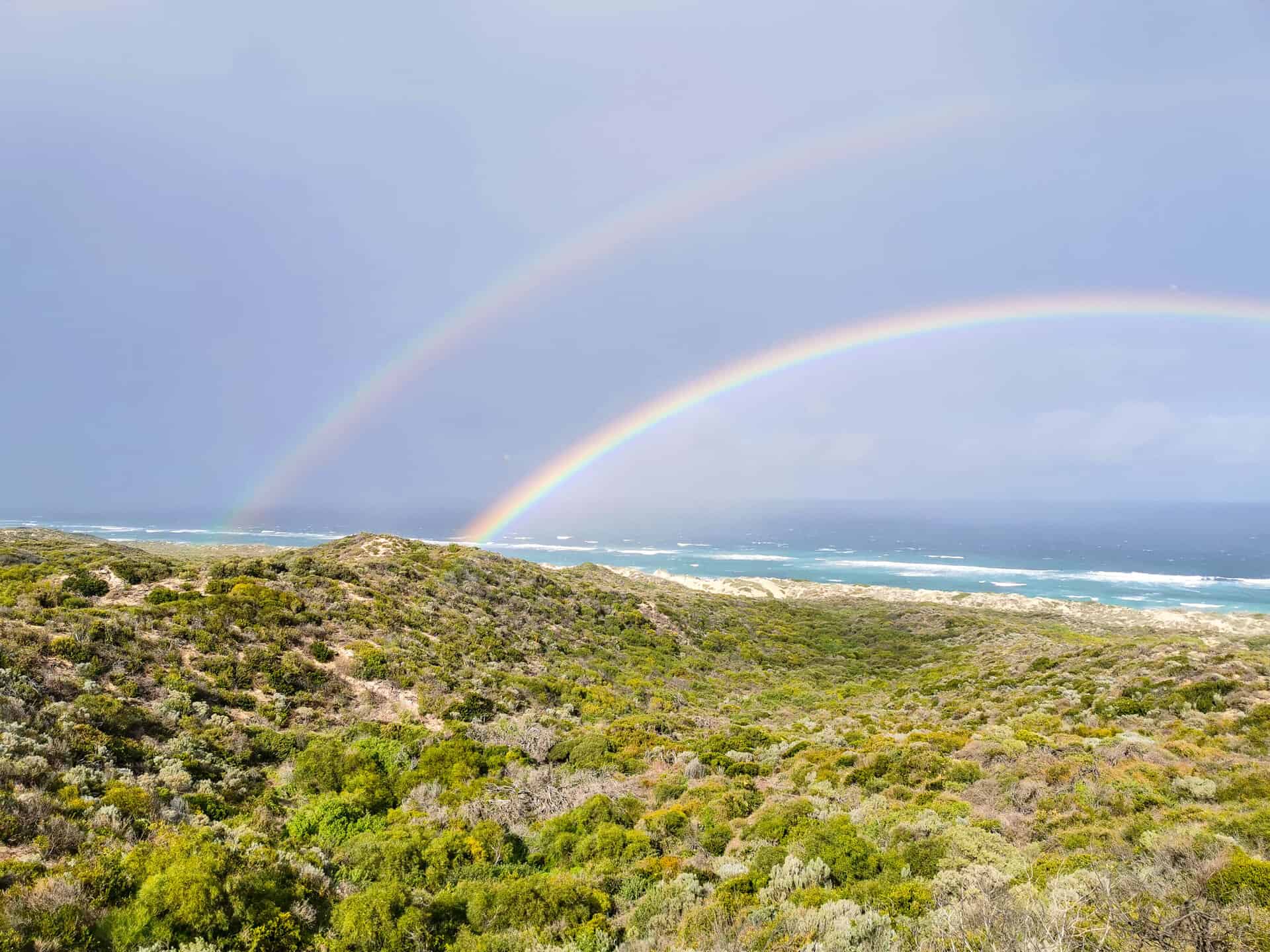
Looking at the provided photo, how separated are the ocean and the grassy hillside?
77369 mm

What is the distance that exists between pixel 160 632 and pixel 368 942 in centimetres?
1347

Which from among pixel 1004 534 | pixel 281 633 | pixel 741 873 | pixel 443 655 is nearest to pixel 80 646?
pixel 281 633

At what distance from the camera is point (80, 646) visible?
12570 mm

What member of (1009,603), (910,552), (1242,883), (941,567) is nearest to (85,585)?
(1242,883)

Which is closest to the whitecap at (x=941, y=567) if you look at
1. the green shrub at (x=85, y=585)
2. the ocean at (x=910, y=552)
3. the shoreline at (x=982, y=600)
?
the ocean at (x=910, y=552)

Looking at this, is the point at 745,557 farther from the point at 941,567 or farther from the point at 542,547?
the point at 542,547

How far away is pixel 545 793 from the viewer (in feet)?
37.3

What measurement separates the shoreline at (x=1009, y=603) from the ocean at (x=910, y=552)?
1642 cm

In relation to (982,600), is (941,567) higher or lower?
lower

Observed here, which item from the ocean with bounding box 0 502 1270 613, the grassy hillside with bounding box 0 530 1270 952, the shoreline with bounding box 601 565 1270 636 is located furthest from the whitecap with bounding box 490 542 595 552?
the grassy hillside with bounding box 0 530 1270 952

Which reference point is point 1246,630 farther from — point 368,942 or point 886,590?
point 368,942

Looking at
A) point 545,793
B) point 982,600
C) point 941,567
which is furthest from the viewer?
point 941,567

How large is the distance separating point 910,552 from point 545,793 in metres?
142

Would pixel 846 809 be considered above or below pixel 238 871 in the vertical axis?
below
